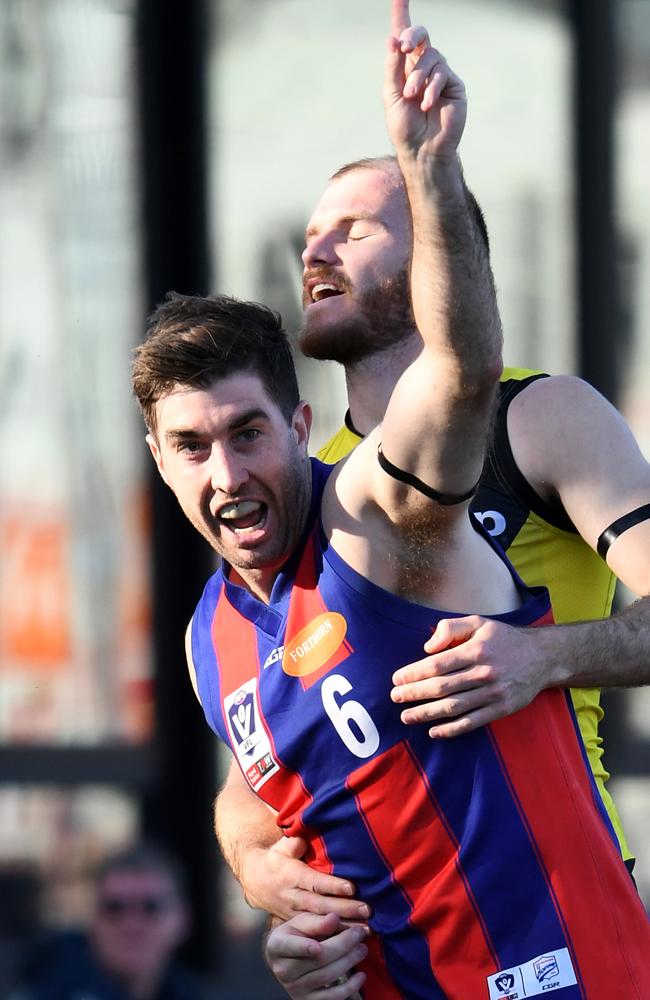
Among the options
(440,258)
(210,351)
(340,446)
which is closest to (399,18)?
(440,258)

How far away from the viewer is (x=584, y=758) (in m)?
2.72

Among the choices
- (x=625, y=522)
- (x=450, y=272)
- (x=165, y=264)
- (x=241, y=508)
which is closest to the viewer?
(x=450, y=272)

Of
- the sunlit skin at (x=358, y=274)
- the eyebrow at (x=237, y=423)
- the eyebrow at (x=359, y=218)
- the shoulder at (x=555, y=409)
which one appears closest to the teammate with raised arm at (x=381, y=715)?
the eyebrow at (x=237, y=423)

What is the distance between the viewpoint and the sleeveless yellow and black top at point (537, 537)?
9.81ft

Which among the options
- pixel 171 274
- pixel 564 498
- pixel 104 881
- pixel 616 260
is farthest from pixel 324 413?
pixel 564 498

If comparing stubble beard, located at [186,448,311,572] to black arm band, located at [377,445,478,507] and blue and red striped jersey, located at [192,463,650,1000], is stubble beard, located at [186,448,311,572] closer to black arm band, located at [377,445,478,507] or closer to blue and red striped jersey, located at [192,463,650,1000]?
blue and red striped jersey, located at [192,463,650,1000]

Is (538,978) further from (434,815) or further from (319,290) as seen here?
(319,290)

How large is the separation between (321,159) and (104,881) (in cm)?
279

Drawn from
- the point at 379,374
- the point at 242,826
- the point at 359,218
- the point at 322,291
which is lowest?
the point at 242,826

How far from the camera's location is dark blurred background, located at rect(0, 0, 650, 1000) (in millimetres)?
6055

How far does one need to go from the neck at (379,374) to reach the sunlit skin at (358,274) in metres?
0.03

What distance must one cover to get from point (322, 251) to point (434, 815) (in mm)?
1299

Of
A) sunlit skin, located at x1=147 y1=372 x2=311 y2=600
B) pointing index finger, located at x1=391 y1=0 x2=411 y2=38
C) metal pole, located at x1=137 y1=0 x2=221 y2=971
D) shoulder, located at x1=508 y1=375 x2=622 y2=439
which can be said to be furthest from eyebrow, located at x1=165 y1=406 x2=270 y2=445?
metal pole, located at x1=137 y1=0 x2=221 y2=971

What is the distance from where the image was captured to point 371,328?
330 centimetres
